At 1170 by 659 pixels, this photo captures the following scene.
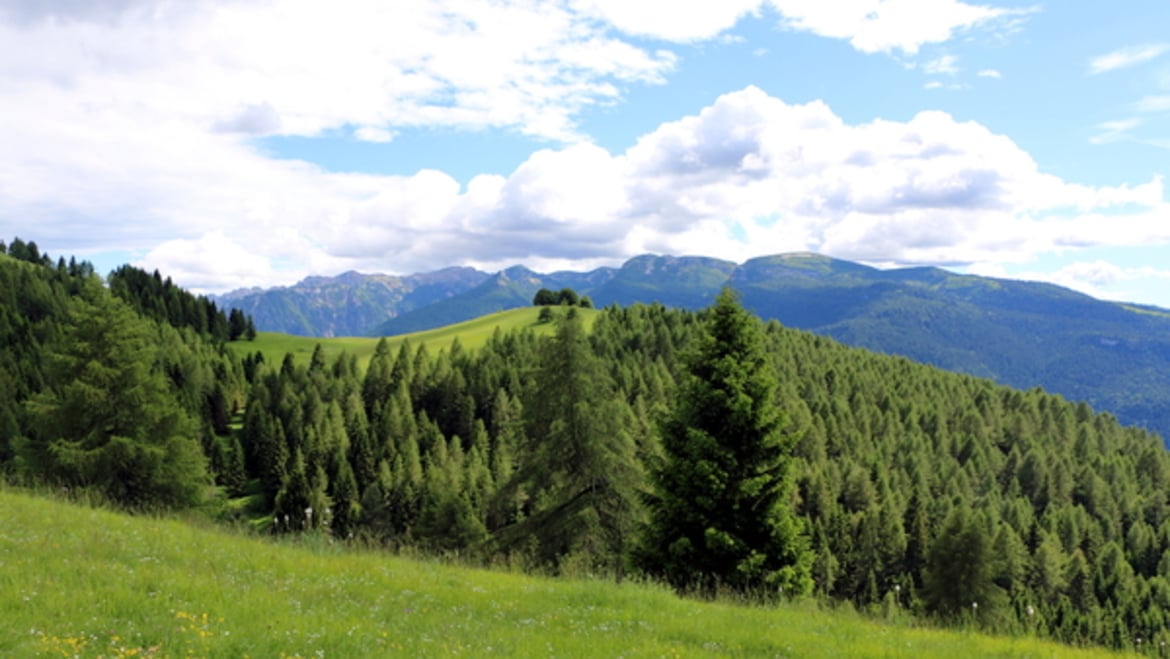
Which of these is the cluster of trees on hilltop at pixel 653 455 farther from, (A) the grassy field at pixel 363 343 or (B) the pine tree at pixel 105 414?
(A) the grassy field at pixel 363 343

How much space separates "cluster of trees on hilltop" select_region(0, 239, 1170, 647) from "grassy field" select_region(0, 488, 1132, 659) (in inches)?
153

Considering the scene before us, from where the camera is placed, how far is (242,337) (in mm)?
186125

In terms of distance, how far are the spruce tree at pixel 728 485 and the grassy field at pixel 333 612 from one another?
228 inches

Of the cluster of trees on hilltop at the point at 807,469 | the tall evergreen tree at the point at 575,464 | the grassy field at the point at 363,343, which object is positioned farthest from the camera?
the grassy field at the point at 363,343

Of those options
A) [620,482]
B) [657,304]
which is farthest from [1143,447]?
[620,482]

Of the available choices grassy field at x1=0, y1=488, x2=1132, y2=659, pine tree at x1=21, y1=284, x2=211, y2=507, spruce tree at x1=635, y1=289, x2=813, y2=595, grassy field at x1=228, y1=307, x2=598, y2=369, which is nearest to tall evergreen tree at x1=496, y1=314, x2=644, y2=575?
spruce tree at x1=635, y1=289, x2=813, y2=595

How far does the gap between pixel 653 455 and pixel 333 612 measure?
1367cm

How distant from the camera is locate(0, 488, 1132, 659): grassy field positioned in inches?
307

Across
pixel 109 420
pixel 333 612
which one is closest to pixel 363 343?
pixel 109 420

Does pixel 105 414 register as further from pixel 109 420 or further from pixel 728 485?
pixel 728 485

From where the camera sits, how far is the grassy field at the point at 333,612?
7.80 metres

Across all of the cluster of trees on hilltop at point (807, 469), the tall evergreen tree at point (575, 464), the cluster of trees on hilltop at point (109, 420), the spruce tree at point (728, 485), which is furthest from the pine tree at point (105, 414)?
the spruce tree at point (728, 485)

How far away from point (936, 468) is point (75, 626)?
416ft

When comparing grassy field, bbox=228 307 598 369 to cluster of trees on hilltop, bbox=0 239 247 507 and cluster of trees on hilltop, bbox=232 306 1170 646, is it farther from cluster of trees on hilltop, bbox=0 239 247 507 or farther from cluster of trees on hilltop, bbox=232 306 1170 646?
cluster of trees on hilltop, bbox=0 239 247 507
